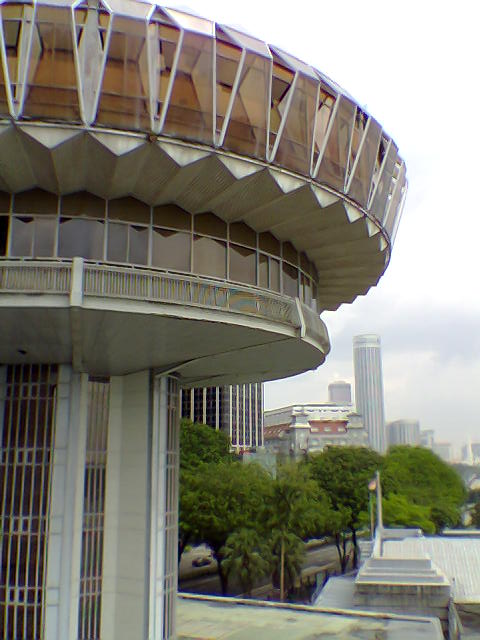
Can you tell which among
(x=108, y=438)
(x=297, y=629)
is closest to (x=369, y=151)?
(x=108, y=438)

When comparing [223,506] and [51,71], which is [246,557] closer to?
[223,506]

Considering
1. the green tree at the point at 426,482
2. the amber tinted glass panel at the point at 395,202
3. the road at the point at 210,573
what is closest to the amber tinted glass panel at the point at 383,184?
the amber tinted glass panel at the point at 395,202

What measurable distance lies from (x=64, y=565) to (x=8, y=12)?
648 inches

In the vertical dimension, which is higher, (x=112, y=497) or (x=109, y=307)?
(x=109, y=307)

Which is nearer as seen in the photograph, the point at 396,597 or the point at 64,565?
the point at 64,565

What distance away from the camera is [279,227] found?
69.9 ft

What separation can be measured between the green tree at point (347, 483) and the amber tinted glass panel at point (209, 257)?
49945 mm

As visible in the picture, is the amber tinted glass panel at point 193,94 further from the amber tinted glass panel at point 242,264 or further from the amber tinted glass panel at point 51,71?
the amber tinted glass panel at point 242,264

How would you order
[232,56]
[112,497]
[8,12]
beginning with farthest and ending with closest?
[112,497]
[232,56]
[8,12]

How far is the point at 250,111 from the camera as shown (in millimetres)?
17422

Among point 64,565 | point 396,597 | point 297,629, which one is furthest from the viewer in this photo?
point 396,597

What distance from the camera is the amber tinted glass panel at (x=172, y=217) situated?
19.5m

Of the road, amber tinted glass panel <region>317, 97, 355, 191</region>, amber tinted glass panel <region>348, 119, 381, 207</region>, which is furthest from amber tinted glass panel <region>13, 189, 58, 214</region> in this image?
the road

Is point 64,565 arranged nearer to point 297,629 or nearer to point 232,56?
point 297,629
